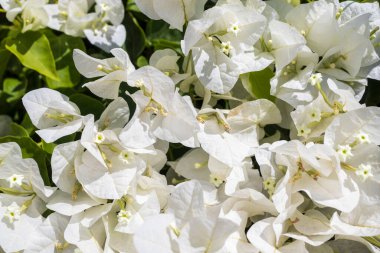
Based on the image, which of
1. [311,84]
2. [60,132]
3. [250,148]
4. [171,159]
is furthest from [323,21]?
[60,132]

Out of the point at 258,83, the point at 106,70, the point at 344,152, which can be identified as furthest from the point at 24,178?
the point at 344,152

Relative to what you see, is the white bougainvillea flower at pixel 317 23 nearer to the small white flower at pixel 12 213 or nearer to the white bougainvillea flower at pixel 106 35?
the white bougainvillea flower at pixel 106 35

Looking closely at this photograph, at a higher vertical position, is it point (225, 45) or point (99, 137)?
point (225, 45)

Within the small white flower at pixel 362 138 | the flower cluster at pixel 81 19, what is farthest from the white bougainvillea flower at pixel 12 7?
the small white flower at pixel 362 138

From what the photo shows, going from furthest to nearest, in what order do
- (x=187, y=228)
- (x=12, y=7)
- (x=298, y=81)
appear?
(x=12, y=7)
(x=298, y=81)
(x=187, y=228)

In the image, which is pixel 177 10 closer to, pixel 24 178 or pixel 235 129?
pixel 235 129

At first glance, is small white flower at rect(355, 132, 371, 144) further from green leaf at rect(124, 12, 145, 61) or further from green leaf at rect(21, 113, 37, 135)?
green leaf at rect(21, 113, 37, 135)
